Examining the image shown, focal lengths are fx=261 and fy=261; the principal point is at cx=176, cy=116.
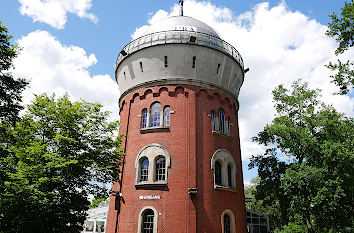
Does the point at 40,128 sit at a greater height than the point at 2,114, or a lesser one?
lesser

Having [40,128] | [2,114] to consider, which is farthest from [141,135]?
[2,114]

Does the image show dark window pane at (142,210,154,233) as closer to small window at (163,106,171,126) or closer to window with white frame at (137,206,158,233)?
window with white frame at (137,206,158,233)

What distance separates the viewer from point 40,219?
37.5 ft

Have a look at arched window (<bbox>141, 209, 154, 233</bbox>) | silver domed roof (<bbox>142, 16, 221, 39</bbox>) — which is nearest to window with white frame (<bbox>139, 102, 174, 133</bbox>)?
arched window (<bbox>141, 209, 154, 233</bbox>)

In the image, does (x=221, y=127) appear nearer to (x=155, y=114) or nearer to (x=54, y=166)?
(x=155, y=114)

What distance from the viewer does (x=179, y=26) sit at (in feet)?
70.5

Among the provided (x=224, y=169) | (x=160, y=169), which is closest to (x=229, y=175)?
(x=224, y=169)

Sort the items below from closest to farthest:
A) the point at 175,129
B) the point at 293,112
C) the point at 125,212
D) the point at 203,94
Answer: the point at 125,212
the point at 175,129
the point at 203,94
the point at 293,112

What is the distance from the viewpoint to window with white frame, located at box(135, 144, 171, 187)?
56.4ft

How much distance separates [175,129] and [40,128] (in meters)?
8.40

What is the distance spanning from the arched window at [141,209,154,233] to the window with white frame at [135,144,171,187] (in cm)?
177

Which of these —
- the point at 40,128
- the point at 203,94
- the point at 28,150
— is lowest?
Result: the point at 28,150

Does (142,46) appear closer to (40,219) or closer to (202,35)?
(202,35)

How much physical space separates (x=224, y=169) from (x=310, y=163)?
8.27 m
